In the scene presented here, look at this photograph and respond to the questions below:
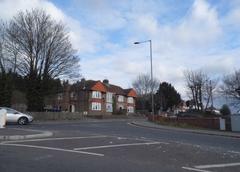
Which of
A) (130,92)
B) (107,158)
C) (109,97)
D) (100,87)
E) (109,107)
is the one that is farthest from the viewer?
(130,92)

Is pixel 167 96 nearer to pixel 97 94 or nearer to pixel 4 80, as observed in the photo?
pixel 97 94

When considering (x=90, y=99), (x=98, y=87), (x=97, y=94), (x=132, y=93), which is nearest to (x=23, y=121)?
(x=90, y=99)

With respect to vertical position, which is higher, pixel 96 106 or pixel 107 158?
pixel 96 106

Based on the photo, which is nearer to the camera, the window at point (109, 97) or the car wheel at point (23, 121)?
the car wheel at point (23, 121)

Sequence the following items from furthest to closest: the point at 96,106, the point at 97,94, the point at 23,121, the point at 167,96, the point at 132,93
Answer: the point at 132,93 → the point at 167,96 → the point at 97,94 → the point at 96,106 → the point at 23,121

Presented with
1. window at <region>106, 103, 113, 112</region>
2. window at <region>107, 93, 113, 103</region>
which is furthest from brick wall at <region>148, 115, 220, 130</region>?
window at <region>107, 93, 113, 103</region>

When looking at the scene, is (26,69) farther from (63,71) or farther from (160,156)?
(160,156)

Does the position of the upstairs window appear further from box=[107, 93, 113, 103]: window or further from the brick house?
box=[107, 93, 113, 103]: window

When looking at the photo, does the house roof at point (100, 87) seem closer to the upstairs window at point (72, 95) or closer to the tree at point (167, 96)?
the upstairs window at point (72, 95)

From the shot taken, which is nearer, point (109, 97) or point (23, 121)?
point (23, 121)

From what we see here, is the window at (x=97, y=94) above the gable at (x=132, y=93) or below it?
below

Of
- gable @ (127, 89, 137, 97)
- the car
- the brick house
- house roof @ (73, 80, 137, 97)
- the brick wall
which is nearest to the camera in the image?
the car

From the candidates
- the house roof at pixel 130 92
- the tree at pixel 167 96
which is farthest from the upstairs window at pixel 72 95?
the tree at pixel 167 96

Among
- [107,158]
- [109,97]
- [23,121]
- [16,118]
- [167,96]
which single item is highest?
[167,96]
